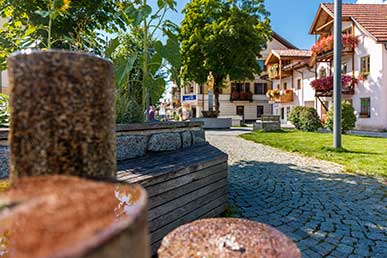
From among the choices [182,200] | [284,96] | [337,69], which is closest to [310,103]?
[284,96]

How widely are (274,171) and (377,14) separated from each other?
17.1m

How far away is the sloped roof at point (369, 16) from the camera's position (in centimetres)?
1501

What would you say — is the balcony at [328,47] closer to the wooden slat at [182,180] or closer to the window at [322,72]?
the window at [322,72]

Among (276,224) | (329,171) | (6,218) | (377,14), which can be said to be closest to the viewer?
(6,218)

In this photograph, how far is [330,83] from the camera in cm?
1711

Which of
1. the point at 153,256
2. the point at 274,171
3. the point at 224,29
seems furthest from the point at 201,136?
the point at 224,29

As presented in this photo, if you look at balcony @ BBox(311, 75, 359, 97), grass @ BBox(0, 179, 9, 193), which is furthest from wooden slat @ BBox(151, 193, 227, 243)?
balcony @ BBox(311, 75, 359, 97)

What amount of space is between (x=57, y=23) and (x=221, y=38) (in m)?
13.9

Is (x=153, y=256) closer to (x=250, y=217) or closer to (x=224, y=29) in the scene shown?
(x=250, y=217)

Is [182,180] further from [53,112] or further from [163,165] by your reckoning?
[53,112]

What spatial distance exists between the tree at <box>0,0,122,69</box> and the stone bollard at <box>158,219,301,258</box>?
344 cm

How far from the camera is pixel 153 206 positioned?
2080 mm

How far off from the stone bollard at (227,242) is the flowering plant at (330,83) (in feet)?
57.3

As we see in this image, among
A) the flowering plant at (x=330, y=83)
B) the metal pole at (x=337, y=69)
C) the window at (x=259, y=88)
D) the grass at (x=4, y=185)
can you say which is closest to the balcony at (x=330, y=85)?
the flowering plant at (x=330, y=83)
